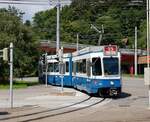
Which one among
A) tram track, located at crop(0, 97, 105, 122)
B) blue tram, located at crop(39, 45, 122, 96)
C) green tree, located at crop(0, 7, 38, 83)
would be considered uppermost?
green tree, located at crop(0, 7, 38, 83)

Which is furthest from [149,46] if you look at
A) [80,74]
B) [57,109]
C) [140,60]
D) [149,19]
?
[140,60]

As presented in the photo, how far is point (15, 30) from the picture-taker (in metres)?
56.2

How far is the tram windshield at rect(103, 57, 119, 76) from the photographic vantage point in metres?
34.6

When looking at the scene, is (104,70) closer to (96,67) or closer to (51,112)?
(96,67)

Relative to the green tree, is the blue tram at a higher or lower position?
lower

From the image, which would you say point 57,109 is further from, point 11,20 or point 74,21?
point 74,21

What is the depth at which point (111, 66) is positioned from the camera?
34719 mm

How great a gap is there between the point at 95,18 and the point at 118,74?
105 meters

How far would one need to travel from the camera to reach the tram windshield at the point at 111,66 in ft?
113

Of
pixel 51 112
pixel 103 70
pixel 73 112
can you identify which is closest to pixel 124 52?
pixel 103 70

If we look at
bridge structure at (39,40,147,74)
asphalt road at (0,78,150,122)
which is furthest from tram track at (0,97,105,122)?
bridge structure at (39,40,147,74)

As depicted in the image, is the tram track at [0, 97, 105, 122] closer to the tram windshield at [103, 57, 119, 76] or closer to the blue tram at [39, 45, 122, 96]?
the blue tram at [39, 45, 122, 96]

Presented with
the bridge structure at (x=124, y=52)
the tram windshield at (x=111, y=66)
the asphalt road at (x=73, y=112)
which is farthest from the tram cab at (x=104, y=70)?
the bridge structure at (x=124, y=52)

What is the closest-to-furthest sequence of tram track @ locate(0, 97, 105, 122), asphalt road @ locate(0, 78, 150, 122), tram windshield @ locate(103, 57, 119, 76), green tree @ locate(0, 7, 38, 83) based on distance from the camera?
asphalt road @ locate(0, 78, 150, 122)
tram track @ locate(0, 97, 105, 122)
tram windshield @ locate(103, 57, 119, 76)
green tree @ locate(0, 7, 38, 83)
